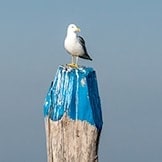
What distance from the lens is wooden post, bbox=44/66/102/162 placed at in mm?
4305

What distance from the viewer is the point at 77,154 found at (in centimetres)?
434

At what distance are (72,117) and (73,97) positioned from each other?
0.67ft

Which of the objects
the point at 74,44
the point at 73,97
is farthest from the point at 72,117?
the point at 74,44

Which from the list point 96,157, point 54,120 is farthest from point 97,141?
point 54,120

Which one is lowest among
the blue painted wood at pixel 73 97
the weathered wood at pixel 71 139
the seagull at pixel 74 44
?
the weathered wood at pixel 71 139

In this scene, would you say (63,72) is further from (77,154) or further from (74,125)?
(77,154)

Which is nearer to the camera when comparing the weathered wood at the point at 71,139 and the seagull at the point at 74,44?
the weathered wood at the point at 71,139

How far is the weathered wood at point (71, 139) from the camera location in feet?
14.1

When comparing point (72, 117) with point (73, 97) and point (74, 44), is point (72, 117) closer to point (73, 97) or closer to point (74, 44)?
point (73, 97)

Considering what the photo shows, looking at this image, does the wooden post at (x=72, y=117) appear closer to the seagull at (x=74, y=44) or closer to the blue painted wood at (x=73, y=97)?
the blue painted wood at (x=73, y=97)

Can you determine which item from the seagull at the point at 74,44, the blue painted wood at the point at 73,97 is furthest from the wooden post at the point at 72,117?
the seagull at the point at 74,44

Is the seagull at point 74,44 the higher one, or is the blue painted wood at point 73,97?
the seagull at point 74,44

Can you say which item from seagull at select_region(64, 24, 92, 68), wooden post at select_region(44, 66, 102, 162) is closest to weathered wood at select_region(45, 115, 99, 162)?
wooden post at select_region(44, 66, 102, 162)

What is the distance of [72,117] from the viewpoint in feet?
14.1
